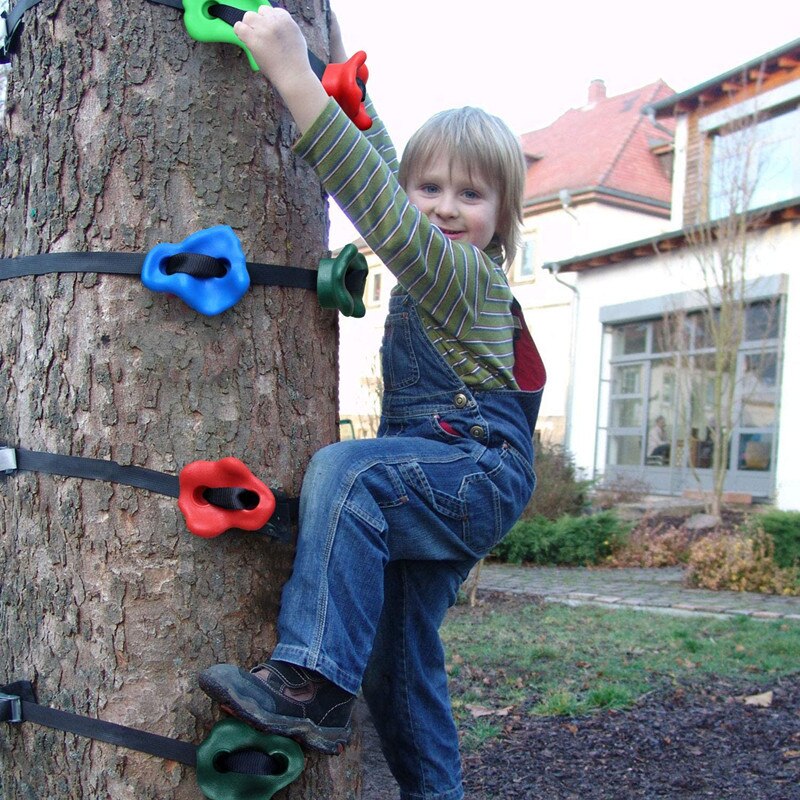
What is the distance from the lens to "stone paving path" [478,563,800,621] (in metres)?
6.96

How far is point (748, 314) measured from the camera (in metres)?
13.0

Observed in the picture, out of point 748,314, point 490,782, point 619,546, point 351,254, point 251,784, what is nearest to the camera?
point 251,784

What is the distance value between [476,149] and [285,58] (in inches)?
27.9

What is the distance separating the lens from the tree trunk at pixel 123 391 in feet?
5.52

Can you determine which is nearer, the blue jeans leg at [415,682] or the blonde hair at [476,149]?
the blue jeans leg at [415,682]

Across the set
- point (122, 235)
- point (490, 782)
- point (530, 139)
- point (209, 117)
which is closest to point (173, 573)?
point (122, 235)

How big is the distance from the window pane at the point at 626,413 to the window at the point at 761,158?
365 centimetres

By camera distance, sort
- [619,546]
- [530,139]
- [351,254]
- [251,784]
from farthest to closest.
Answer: [530,139] → [619,546] → [351,254] → [251,784]

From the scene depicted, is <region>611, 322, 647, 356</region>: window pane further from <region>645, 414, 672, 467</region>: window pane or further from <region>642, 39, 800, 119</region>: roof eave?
<region>642, 39, 800, 119</region>: roof eave

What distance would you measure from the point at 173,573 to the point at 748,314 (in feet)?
41.5

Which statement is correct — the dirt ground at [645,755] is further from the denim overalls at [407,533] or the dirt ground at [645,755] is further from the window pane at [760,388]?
the window pane at [760,388]

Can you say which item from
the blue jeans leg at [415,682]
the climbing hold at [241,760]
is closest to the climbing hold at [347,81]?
the blue jeans leg at [415,682]

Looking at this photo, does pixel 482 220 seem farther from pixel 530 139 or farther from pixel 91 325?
pixel 530 139

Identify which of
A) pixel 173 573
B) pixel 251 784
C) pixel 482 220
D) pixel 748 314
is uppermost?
pixel 748 314
